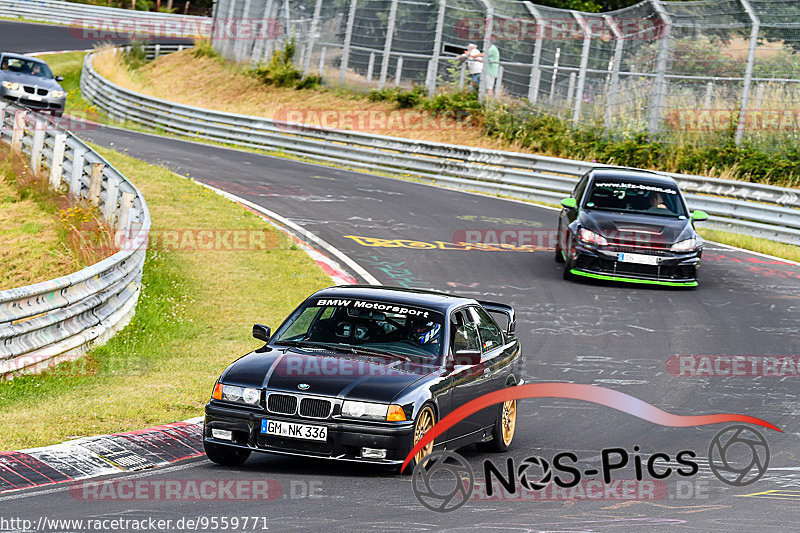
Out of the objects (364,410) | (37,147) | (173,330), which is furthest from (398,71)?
(364,410)

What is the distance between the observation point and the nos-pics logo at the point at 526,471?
7.46m

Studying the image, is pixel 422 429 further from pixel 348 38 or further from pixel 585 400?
pixel 348 38

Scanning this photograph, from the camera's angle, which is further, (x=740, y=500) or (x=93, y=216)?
(x=93, y=216)

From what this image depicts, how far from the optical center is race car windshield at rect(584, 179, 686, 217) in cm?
1842

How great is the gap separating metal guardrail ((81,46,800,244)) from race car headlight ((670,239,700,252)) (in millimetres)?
4400

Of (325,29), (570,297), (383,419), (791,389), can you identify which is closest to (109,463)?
(383,419)

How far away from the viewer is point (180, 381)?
1130 centimetres

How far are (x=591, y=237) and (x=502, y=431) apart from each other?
877cm

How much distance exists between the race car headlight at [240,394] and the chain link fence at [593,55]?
2069cm

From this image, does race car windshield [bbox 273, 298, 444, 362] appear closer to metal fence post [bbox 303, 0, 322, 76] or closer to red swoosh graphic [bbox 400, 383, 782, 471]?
→ red swoosh graphic [bbox 400, 383, 782, 471]

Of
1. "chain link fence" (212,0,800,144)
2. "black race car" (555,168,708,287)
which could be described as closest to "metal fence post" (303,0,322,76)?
"chain link fence" (212,0,800,144)

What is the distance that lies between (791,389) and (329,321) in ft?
17.9

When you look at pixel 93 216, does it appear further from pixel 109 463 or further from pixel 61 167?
pixel 109 463

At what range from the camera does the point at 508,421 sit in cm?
955
